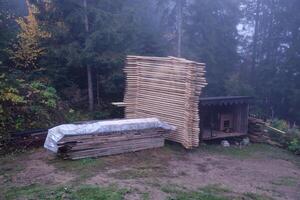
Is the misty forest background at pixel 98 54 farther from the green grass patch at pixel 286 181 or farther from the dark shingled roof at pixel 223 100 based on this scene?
the green grass patch at pixel 286 181

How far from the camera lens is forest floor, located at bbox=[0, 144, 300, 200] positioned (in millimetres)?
8477

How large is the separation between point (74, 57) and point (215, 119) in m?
7.64

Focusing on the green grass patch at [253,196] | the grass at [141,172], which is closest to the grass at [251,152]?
the grass at [141,172]

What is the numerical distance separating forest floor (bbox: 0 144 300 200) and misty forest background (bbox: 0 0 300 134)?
3298 millimetres

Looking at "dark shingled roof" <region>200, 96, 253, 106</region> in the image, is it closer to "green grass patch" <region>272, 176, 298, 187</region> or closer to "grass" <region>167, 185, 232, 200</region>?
"green grass patch" <region>272, 176, 298, 187</region>

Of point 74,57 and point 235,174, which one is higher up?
point 74,57

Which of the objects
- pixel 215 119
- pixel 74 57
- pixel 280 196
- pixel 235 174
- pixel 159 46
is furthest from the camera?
pixel 159 46

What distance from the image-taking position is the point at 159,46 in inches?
824

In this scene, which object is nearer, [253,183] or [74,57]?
[253,183]

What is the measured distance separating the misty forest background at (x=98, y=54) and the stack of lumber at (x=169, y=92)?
1.81 m

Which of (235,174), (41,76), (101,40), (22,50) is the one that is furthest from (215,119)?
(22,50)

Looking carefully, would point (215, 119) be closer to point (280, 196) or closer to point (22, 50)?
point (280, 196)

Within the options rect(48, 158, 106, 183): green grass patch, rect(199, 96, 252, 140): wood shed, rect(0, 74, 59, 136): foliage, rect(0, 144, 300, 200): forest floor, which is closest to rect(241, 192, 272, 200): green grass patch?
rect(0, 144, 300, 200): forest floor

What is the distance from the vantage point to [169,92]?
1390 centimetres
